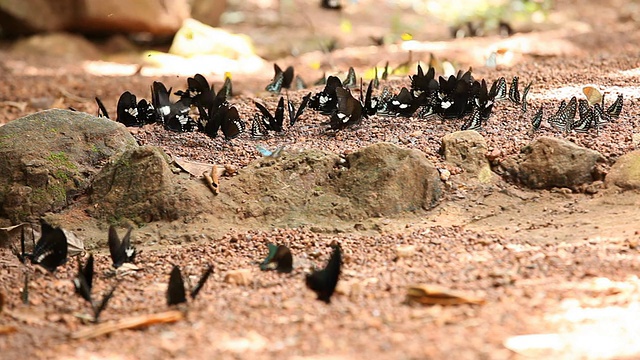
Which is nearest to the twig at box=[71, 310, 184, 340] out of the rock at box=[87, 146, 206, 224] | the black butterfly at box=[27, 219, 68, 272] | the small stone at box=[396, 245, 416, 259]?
the black butterfly at box=[27, 219, 68, 272]

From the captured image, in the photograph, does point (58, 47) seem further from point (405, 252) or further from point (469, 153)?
point (405, 252)

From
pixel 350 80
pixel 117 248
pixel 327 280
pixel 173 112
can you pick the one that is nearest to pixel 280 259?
pixel 327 280

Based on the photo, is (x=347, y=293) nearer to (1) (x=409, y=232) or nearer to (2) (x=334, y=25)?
(1) (x=409, y=232)

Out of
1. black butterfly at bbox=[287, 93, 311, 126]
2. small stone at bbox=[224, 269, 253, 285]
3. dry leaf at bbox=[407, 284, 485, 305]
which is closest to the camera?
dry leaf at bbox=[407, 284, 485, 305]

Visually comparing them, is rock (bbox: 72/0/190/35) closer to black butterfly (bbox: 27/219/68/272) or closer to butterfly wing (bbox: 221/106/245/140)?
butterfly wing (bbox: 221/106/245/140)

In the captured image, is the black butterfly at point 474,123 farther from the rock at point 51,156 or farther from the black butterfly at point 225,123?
the rock at point 51,156

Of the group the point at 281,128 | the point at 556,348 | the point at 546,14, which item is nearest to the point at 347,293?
the point at 556,348

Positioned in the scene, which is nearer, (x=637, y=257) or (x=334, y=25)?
(x=637, y=257)

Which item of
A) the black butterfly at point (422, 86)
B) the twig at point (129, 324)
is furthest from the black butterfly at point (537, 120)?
the twig at point (129, 324)
